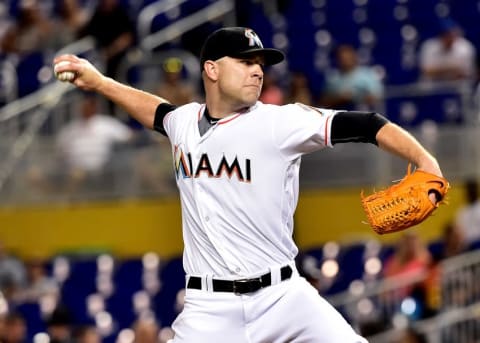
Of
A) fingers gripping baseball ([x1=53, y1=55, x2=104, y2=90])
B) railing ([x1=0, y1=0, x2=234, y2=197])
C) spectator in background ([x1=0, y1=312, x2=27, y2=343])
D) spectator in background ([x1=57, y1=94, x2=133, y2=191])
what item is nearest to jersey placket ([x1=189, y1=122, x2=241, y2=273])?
fingers gripping baseball ([x1=53, y1=55, x2=104, y2=90])

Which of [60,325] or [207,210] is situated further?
[60,325]

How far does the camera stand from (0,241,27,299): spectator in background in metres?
13.0

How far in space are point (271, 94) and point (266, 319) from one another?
7167 millimetres

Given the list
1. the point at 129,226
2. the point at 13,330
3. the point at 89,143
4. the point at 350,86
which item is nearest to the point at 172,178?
the point at 89,143

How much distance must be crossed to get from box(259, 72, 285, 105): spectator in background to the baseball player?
664 centimetres

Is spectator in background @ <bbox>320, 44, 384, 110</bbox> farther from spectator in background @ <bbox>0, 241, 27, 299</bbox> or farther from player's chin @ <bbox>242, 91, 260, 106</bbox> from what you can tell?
player's chin @ <bbox>242, 91, 260, 106</bbox>

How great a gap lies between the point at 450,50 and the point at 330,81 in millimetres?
1218

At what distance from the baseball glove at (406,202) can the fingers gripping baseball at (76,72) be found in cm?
163

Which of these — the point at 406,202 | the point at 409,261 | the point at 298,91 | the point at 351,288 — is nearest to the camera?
the point at 406,202

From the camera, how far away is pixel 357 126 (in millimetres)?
5844

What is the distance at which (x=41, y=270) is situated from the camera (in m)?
13.2

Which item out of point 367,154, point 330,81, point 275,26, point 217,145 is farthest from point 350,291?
point 217,145

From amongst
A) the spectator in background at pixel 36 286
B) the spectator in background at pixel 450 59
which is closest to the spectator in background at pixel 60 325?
the spectator in background at pixel 36 286

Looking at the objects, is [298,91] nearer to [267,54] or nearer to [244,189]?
[267,54]
